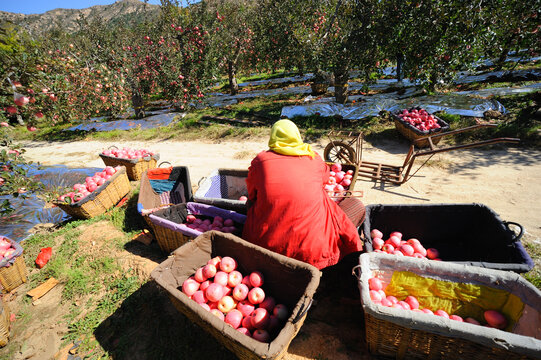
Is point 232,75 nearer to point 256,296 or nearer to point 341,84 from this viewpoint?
point 341,84

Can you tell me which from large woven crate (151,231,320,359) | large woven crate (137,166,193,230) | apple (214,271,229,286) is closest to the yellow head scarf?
large woven crate (151,231,320,359)

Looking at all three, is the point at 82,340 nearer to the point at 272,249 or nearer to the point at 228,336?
the point at 228,336

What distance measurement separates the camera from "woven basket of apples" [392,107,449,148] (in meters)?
6.94

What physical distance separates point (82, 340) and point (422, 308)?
4.14 m

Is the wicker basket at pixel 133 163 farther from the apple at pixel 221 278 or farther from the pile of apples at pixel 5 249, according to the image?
the apple at pixel 221 278

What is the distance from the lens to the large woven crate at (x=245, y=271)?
6.02ft

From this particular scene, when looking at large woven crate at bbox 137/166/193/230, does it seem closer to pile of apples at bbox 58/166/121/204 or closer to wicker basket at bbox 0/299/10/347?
pile of apples at bbox 58/166/121/204

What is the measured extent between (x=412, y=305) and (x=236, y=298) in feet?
6.35

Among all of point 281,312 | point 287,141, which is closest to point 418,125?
point 287,141

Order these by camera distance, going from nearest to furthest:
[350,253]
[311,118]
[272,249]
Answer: [272,249]
[350,253]
[311,118]

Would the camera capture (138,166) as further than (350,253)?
Yes

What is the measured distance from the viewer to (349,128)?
9.20 meters

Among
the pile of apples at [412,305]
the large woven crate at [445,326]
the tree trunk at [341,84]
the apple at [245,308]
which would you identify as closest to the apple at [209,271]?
the apple at [245,308]

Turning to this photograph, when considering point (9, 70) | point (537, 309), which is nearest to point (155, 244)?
point (9, 70)
